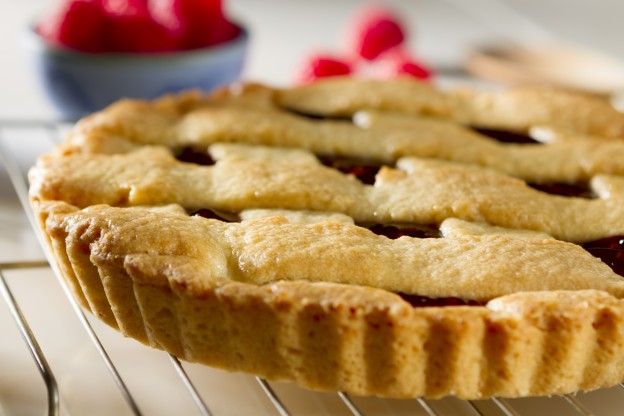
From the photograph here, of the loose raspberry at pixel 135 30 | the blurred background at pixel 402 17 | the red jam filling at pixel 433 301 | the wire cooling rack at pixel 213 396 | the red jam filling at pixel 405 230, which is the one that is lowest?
the wire cooling rack at pixel 213 396

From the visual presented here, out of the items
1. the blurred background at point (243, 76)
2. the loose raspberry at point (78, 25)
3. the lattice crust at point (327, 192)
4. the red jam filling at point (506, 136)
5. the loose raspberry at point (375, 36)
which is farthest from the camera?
the loose raspberry at point (375, 36)

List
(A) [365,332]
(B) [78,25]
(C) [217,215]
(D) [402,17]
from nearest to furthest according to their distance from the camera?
(A) [365,332] → (C) [217,215] → (B) [78,25] → (D) [402,17]

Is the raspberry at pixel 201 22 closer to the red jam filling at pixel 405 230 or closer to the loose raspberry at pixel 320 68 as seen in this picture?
the loose raspberry at pixel 320 68

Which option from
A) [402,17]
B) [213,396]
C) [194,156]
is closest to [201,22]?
[194,156]

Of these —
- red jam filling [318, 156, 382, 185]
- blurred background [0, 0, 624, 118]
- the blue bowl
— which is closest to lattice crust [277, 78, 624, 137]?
red jam filling [318, 156, 382, 185]

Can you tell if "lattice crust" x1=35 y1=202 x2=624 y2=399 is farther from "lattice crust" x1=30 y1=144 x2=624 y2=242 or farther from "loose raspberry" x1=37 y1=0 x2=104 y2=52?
"loose raspberry" x1=37 y1=0 x2=104 y2=52

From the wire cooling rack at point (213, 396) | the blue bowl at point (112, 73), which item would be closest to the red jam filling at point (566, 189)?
the wire cooling rack at point (213, 396)

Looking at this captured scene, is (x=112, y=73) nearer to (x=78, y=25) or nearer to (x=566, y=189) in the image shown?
(x=78, y=25)
